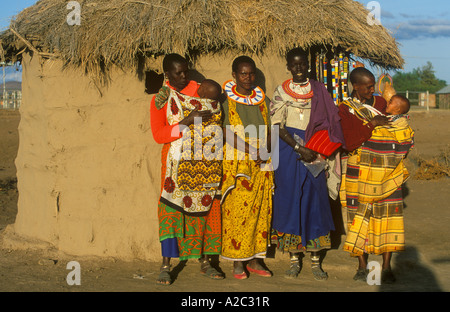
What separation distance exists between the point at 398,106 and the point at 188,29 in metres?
1.92

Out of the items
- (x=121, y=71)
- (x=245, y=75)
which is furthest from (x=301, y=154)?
(x=121, y=71)

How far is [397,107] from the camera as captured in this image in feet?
13.9

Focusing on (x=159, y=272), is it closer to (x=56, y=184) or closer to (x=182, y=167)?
(x=182, y=167)

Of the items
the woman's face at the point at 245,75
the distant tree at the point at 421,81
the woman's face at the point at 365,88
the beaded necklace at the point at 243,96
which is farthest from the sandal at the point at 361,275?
the distant tree at the point at 421,81

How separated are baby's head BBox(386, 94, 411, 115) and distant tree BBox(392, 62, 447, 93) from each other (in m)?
45.5

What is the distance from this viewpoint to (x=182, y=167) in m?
4.21

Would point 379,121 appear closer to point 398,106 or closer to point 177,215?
point 398,106

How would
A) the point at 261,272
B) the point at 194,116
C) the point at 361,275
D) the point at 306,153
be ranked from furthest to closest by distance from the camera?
the point at 261,272 → the point at 361,275 → the point at 306,153 → the point at 194,116

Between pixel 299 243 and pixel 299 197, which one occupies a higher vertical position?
pixel 299 197

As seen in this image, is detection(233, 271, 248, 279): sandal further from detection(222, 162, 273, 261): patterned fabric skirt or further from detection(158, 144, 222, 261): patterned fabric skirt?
detection(158, 144, 222, 261): patterned fabric skirt

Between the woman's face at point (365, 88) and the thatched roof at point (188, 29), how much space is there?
0.65m

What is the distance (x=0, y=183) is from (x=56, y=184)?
5.33m

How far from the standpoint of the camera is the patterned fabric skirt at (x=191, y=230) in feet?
13.9
